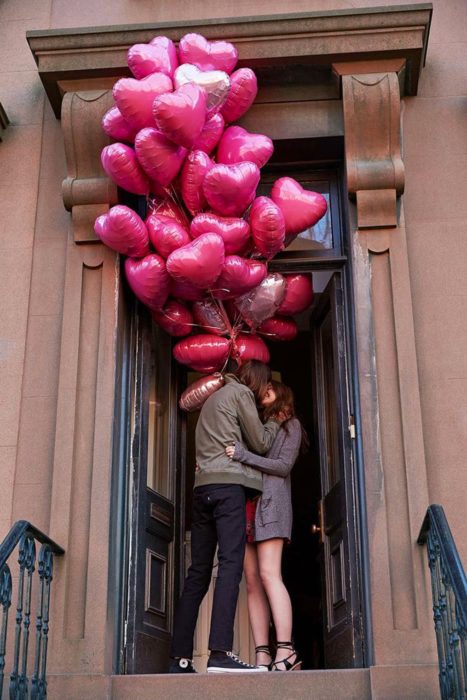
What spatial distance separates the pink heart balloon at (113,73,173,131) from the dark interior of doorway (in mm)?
1602

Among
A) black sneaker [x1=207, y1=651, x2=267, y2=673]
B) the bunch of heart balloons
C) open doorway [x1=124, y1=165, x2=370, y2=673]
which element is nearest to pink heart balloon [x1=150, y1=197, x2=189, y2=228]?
the bunch of heart balloons

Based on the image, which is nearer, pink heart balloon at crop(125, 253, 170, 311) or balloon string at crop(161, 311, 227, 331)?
pink heart balloon at crop(125, 253, 170, 311)

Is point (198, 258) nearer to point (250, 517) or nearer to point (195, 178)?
point (195, 178)

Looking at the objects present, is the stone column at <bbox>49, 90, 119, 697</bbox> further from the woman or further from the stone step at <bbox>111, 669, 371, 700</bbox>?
the woman

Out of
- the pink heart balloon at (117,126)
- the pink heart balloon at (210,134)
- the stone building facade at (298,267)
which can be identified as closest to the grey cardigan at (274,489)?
the stone building facade at (298,267)

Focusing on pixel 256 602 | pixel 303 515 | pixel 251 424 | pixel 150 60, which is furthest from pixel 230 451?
pixel 303 515

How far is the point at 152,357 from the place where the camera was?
21.0 feet

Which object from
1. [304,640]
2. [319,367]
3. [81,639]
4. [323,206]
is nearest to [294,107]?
[323,206]

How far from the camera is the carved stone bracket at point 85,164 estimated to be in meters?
5.96

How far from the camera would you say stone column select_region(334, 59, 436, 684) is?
5.06m

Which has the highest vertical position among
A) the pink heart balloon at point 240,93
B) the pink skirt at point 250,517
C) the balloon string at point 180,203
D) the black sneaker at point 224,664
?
the pink heart balloon at point 240,93

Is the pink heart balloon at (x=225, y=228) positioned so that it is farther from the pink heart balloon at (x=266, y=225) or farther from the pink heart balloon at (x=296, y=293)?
the pink heart balloon at (x=296, y=293)

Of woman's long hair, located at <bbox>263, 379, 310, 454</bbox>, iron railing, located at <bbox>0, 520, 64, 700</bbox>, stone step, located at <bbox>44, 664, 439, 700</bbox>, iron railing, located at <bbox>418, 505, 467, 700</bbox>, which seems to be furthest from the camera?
woman's long hair, located at <bbox>263, 379, 310, 454</bbox>

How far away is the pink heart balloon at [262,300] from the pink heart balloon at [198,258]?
64 cm
